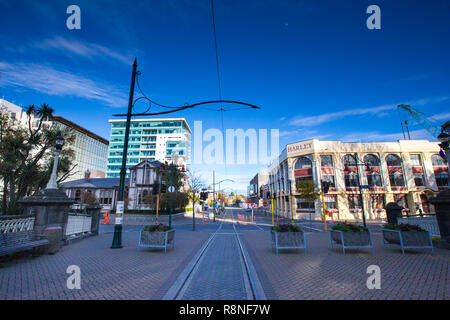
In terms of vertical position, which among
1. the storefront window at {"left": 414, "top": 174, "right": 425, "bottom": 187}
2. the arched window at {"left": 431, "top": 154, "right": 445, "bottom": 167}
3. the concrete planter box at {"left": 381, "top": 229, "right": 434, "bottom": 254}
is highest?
the arched window at {"left": 431, "top": 154, "right": 445, "bottom": 167}

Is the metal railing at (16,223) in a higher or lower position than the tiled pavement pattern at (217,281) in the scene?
higher

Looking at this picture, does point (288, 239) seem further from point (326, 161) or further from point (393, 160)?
point (393, 160)

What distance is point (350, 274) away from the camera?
5594mm

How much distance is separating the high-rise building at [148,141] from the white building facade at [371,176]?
56.4 meters

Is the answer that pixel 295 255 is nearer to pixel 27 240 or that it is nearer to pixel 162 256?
pixel 162 256

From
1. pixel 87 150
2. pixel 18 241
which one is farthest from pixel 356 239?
pixel 87 150

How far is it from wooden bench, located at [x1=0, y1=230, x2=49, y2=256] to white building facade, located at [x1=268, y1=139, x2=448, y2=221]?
103 ft

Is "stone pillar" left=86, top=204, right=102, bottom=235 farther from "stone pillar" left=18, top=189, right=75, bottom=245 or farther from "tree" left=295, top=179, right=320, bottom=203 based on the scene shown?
"tree" left=295, top=179, right=320, bottom=203

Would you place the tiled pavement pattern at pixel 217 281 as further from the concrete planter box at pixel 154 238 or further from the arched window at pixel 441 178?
the arched window at pixel 441 178

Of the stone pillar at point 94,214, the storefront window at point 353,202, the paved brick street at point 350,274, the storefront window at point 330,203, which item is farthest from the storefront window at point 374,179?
the stone pillar at point 94,214

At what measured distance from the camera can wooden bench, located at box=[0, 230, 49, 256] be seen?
20.3 feet

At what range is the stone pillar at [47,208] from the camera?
27.6 feet

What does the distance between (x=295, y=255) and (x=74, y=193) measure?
5140 centimetres

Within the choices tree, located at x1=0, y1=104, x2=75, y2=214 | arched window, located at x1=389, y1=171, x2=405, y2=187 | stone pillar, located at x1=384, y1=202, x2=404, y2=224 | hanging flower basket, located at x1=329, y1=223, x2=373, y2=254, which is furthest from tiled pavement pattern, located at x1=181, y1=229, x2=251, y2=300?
arched window, located at x1=389, y1=171, x2=405, y2=187
